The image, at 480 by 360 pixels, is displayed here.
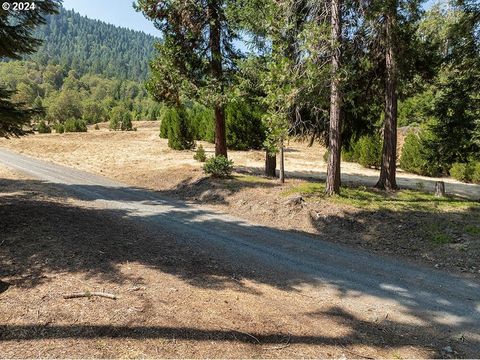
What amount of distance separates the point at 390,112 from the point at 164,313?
12.1 m

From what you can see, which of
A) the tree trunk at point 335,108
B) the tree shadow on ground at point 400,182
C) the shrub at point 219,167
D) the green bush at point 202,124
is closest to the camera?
the tree trunk at point 335,108

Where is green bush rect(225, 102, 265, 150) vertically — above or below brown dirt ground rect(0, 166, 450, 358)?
above

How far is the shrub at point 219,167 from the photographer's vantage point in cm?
1483

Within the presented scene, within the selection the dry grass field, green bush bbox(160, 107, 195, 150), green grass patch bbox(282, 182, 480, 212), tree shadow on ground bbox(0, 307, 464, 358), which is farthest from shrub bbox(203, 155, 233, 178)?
green bush bbox(160, 107, 195, 150)

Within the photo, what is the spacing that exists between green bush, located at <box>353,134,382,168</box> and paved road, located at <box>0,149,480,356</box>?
16.7 m

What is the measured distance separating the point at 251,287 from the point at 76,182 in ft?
41.2

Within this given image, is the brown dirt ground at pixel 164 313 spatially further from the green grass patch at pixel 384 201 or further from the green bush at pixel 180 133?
the green bush at pixel 180 133

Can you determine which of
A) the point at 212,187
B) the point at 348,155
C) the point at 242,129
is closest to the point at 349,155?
the point at 348,155

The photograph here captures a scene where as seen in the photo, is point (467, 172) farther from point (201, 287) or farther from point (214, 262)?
point (201, 287)

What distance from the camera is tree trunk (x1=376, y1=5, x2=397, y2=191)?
12781mm

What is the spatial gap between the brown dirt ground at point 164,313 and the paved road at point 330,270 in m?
0.25

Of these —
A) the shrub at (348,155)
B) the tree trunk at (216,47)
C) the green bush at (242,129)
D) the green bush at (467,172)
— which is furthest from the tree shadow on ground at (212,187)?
the shrub at (348,155)

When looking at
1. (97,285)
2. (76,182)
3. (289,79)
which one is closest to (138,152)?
(76,182)

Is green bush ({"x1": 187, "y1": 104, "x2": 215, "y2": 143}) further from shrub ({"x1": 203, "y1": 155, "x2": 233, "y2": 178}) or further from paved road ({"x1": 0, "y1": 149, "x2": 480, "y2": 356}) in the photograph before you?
paved road ({"x1": 0, "y1": 149, "x2": 480, "y2": 356})
